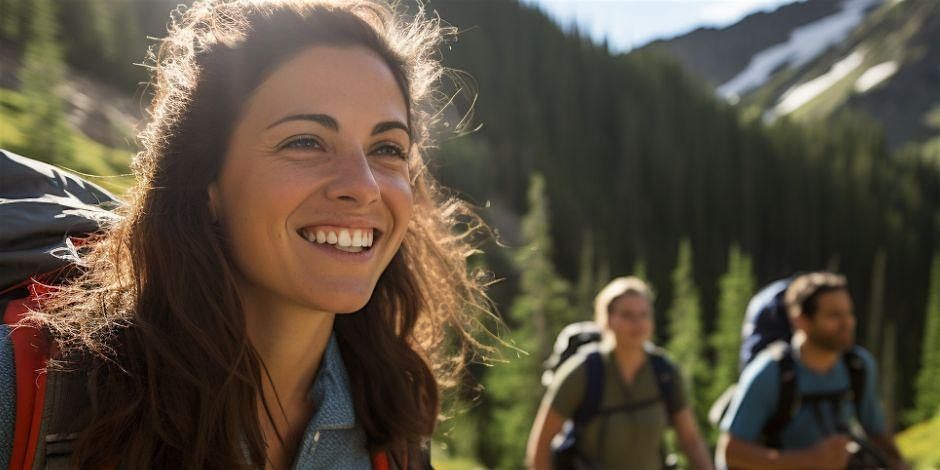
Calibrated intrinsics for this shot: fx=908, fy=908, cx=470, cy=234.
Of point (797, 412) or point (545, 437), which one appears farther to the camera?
point (545, 437)

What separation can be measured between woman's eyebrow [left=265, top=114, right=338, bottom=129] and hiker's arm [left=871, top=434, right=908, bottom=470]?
456cm

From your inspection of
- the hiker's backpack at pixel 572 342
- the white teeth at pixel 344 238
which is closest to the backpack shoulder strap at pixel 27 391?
the white teeth at pixel 344 238

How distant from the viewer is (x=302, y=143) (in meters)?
2.07

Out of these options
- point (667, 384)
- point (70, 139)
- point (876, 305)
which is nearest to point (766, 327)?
point (667, 384)

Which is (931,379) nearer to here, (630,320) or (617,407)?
(630,320)

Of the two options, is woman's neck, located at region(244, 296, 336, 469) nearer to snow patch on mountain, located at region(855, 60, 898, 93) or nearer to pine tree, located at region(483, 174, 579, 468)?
pine tree, located at region(483, 174, 579, 468)

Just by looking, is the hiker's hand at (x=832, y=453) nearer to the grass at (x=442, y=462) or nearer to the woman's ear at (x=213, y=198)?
the woman's ear at (x=213, y=198)

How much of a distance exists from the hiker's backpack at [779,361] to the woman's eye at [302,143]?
3.59 metres

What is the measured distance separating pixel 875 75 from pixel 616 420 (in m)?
198

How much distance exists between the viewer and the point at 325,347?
2.35 meters

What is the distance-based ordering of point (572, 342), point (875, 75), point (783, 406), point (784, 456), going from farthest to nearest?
point (875, 75), point (572, 342), point (783, 406), point (784, 456)

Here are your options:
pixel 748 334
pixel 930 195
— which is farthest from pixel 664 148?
pixel 748 334

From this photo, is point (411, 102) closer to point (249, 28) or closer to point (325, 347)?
point (249, 28)

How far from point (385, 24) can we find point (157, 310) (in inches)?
36.1
